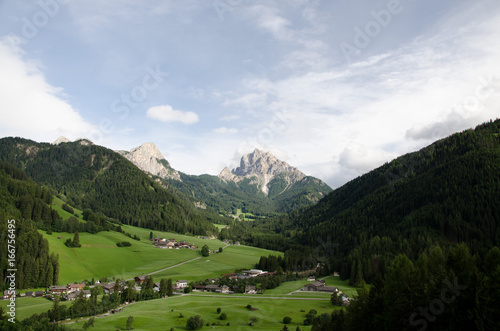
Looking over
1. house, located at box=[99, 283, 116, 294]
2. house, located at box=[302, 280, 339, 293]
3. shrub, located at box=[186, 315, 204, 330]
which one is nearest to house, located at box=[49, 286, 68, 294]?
house, located at box=[99, 283, 116, 294]

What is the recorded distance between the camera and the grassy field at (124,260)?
12138 cm

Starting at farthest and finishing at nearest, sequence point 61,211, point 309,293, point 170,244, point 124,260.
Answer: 1. point 170,244
2. point 61,211
3. point 124,260
4. point 309,293

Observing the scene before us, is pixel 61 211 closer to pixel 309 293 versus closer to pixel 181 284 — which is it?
pixel 181 284

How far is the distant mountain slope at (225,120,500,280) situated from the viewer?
121812mm

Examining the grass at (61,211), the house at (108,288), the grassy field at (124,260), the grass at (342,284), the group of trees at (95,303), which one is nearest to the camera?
the group of trees at (95,303)

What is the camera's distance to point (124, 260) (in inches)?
5536

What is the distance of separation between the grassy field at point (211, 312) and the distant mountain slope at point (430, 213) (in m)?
44.8

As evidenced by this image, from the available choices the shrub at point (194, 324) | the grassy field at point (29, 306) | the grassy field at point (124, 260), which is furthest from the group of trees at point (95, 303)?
the grassy field at point (124, 260)

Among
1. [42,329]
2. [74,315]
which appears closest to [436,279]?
[42,329]

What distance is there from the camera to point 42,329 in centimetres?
5872

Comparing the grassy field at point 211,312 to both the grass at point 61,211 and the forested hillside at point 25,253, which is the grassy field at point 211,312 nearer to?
the forested hillside at point 25,253

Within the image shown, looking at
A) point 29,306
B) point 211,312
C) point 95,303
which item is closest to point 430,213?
point 211,312

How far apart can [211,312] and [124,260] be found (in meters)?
82.7

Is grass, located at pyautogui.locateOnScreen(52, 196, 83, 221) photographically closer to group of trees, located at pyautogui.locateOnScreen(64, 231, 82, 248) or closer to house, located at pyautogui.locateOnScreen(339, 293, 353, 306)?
group of trees, located at pyautogui.locateOnScreen(64, 231, 82, 248)
